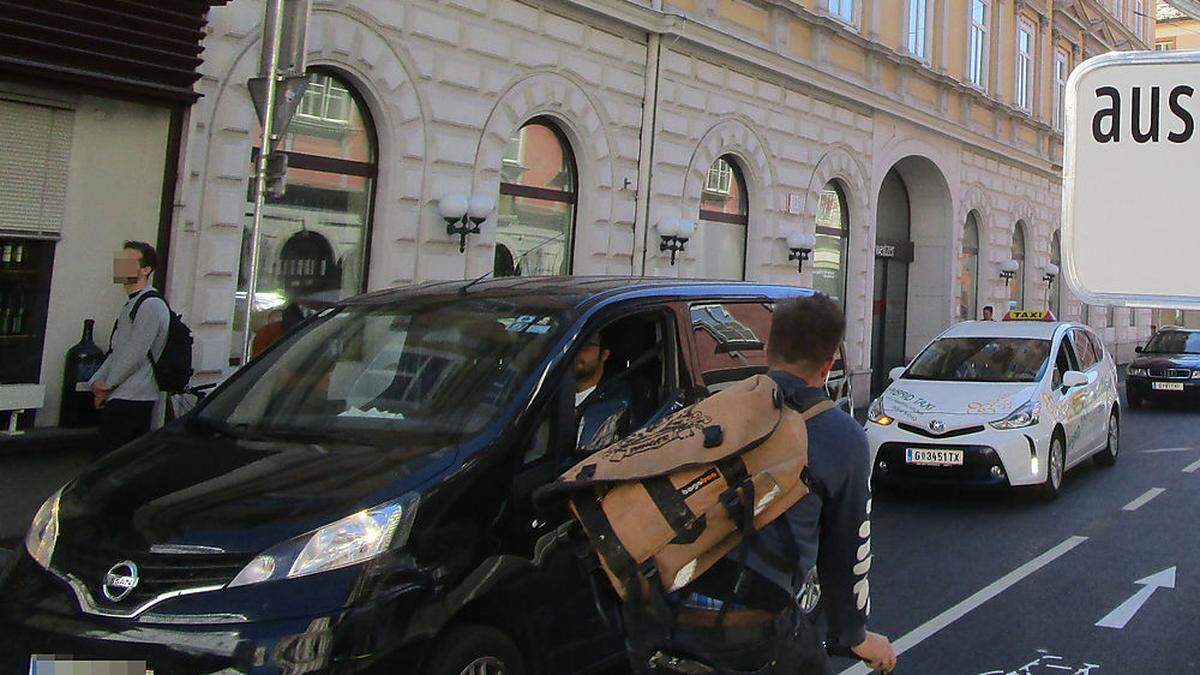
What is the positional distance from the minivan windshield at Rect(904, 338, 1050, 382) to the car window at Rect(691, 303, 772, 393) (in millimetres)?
5455

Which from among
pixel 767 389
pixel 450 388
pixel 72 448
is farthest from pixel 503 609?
pixel 72 448

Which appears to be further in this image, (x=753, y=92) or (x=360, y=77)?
(x=753, y=92)

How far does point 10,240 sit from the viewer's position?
8.10 m

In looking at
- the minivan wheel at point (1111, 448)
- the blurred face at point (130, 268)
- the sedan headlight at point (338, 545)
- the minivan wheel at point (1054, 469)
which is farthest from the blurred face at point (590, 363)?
the minivan wheel at point (1111, 448)

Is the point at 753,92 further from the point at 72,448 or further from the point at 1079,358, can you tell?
the point at 72,448

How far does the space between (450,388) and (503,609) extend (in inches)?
37.1

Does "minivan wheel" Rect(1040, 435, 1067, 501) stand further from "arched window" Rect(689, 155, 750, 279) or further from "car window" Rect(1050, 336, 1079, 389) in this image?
"arched window" Rect(689, 155, 750, 279)

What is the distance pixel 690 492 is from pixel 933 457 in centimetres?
726

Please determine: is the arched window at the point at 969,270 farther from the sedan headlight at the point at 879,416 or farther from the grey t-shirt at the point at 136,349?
the grey t-shirt at the point at 136,349

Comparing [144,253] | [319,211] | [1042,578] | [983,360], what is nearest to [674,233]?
[983,360]

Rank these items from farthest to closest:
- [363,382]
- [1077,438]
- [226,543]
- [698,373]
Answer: [1077,438] → [698,373] → [363,382] → [226,543]

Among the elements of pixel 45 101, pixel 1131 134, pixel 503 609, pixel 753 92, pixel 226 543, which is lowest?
pixel 503 609

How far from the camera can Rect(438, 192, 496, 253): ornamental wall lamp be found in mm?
10828

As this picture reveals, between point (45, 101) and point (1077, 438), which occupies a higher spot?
point (45, 101)
